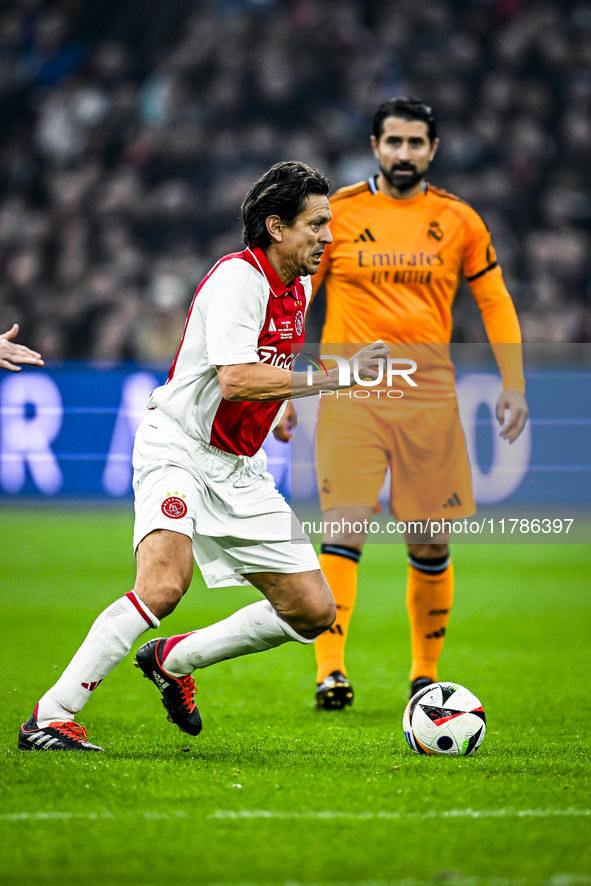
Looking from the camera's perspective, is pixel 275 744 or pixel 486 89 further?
pixel 486 89

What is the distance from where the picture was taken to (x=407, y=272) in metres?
4.97

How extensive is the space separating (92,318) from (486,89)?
20.1ft

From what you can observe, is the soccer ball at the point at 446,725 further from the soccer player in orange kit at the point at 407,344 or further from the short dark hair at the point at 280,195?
the short dark hair at the point at 280,195

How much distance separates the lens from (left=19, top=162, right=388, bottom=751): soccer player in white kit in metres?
3.49

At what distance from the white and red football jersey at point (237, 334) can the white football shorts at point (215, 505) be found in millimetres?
64

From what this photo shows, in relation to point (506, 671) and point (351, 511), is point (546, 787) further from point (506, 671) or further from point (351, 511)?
point (506, 671)

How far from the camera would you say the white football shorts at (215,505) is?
3.62m

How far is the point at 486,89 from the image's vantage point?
1459 cm

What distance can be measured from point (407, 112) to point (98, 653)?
290 cm

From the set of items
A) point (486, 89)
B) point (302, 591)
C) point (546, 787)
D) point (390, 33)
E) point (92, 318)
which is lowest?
point (546, 787)

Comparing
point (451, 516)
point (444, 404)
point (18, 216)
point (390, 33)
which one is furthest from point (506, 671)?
point (390, 33)

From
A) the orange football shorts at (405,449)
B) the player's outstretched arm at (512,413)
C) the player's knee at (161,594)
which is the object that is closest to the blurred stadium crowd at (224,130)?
the orange football shorts at (405,449)

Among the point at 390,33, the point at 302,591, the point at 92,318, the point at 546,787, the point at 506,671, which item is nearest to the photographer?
the point at 546,787

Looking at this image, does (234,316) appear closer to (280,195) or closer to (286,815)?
(280,195)
